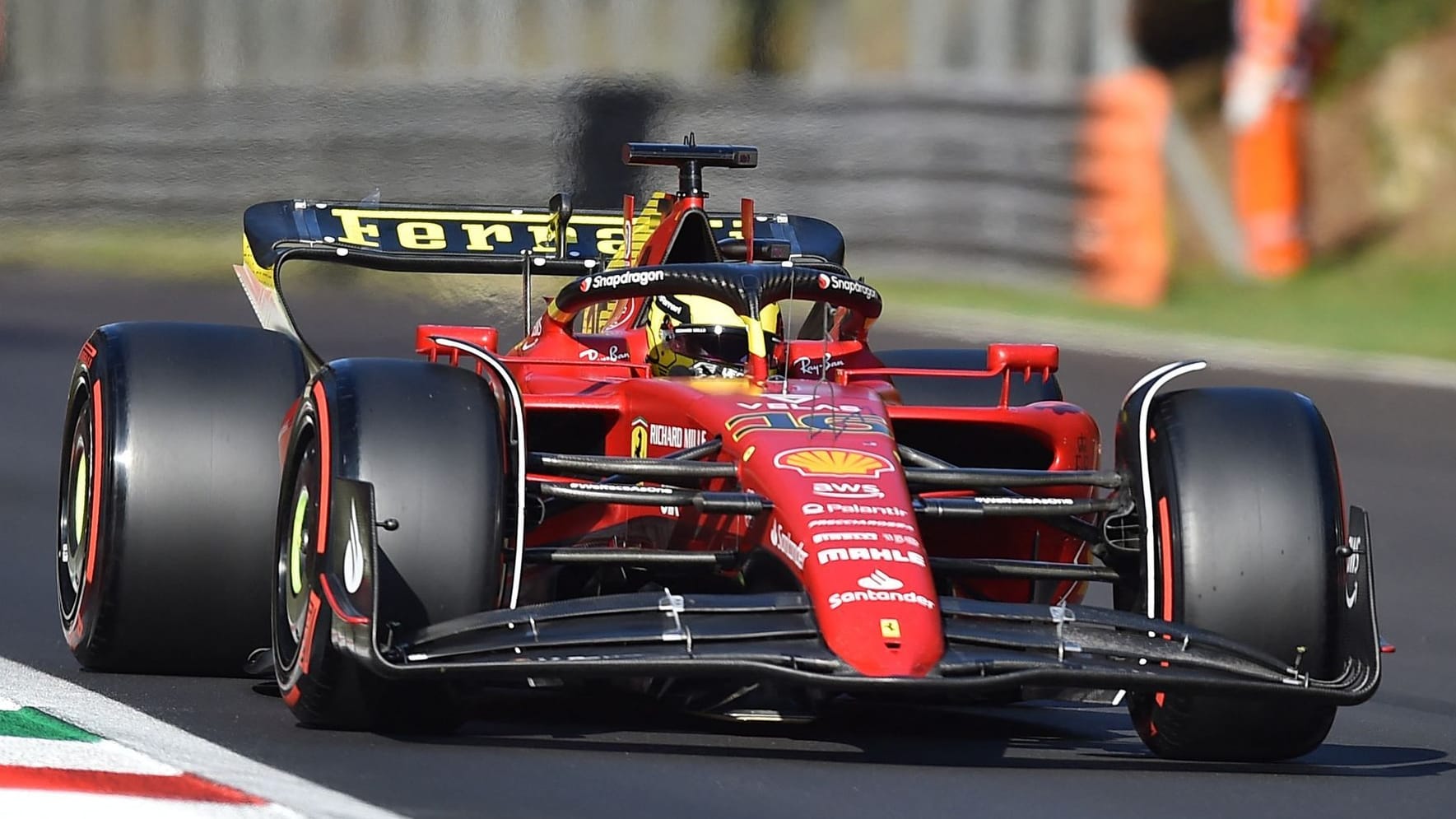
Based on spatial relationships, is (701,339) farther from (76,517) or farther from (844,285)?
(76,517)

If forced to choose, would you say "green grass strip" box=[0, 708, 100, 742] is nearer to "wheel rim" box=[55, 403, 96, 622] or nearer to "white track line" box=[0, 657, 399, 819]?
"white track line" box=[0, 657, 399, 819]

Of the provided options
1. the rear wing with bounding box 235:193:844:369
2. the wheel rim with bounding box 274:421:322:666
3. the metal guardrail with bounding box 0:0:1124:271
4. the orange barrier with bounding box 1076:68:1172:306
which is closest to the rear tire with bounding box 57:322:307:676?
the wheel rim with bounding box 274:421:322:666

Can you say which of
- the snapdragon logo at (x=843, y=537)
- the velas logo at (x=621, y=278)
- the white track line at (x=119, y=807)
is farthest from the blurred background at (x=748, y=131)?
the white track line at (x=119, y=807)

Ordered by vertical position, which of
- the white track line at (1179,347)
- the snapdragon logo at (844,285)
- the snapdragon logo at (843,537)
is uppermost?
the snapdragon logo at (844,285)

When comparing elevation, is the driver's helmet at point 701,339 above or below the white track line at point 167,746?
above

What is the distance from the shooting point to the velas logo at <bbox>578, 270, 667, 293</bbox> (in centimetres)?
738

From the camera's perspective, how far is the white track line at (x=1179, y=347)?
15781mm

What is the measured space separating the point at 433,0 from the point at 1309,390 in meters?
8.06

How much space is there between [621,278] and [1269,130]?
15515mm

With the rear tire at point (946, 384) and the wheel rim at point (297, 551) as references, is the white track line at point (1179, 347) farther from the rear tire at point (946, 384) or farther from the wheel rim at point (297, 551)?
the wheel rim at point (297, 551)

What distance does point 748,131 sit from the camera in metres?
20.2

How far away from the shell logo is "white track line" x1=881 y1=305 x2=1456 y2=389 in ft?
31.6

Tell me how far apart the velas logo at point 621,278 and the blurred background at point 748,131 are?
10.4 metres

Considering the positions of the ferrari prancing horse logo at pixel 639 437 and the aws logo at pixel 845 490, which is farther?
the ferrari prancing horse logo at pixel 639 437
